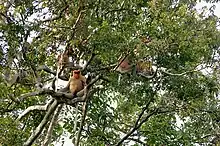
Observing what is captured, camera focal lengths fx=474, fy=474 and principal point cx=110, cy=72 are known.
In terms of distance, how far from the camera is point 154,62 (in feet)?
17.9

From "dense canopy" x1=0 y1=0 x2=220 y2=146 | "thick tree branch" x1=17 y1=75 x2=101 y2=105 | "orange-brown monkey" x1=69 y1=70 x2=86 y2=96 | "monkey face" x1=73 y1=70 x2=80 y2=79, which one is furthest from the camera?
"orange-brown monkey" x1=69 y1=70 x2=86 y2=96

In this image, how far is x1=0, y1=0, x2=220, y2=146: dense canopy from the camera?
5.33 meters

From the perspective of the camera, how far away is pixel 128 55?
5398mm

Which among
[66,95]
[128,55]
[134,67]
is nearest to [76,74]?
[66,95]

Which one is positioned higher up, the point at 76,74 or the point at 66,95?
the point at 76,74

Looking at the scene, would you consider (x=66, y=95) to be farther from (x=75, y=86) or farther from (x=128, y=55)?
(x=128, y=55)

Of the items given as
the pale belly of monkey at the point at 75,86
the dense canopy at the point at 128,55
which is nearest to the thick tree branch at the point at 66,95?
the dense canopy at the point at 128,55

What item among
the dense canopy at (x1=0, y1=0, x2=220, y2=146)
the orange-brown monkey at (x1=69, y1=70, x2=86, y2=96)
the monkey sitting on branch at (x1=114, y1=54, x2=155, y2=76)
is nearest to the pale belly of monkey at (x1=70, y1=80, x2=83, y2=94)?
the orange-brown monkey at (x1=69, y1=70, x2=86, y2=96)

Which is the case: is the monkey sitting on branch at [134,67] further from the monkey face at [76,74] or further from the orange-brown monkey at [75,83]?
the orange-brown monkey at [75,83]

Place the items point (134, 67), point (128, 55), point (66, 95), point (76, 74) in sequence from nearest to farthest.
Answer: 1. point (128, 55)
2. point (134, 67)
3. point (66, 95)
4. point (76, 74)

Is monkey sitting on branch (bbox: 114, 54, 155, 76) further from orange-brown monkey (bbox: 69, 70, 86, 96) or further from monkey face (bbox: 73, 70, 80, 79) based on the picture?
orange-brown monkey (bbox: 69, 70, 86, 96)

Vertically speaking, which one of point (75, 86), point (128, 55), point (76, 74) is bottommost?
point (128, 55)

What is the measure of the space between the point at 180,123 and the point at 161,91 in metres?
1.11

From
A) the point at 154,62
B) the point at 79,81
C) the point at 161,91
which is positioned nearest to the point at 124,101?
the point at 79,81
